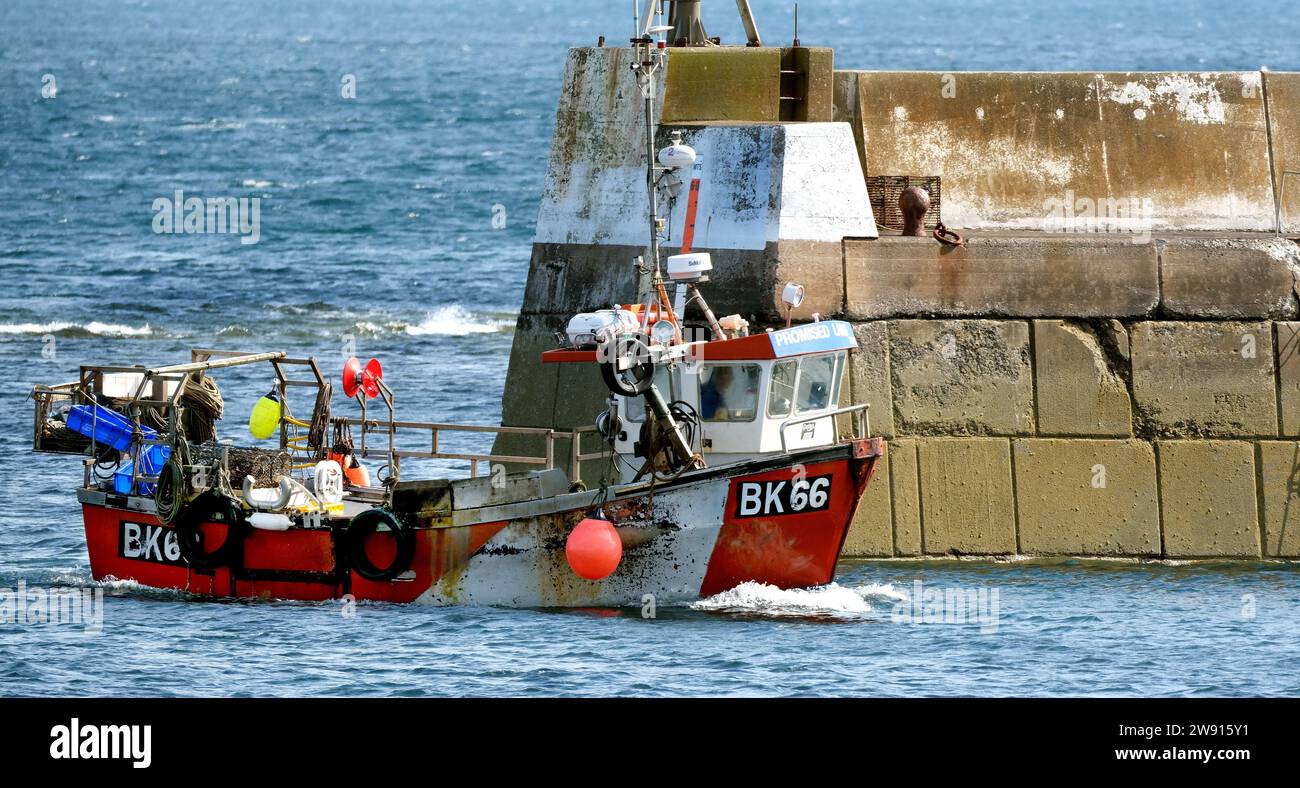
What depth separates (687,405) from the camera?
63.1ft

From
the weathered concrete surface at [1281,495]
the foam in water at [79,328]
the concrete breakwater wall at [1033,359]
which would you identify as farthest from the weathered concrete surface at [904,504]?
the foam in water at [79,328]

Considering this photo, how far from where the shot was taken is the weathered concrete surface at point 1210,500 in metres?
20.7

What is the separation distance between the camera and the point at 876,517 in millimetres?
20641

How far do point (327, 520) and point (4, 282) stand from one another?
1110 inches

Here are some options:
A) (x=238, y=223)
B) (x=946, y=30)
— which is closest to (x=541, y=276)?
(x=238, y=223)

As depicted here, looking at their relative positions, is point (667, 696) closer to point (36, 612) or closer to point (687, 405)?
point (687, 405)

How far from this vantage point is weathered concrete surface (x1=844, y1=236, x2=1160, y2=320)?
20.7 metres

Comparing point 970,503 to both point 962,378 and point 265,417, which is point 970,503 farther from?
point 265,417

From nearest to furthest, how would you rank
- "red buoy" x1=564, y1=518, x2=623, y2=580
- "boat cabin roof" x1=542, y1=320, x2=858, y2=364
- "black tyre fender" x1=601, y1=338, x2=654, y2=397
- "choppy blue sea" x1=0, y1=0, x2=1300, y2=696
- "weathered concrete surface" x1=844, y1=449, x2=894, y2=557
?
"choppy blue sea" x1=0, y1=0, x2=1300, y2=696 → "black tyre fender" x1=601, y1=338, x2=654, y2=397 → "red buoy" x1=564, y1=518, x2=623, y2=580 → "boat cabin roof" x1=542, y1=320, x2=858, y2=364 → "weathered concrete surface" x1=844, y1=449, x2=894, y2=557

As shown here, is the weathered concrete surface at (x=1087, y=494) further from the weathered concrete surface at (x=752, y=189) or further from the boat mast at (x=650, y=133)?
the boat mast at (x=650, y=133)

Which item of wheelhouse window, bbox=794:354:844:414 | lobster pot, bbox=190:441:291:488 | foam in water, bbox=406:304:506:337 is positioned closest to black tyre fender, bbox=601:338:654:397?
wheelhouse window, bbox=794:354:844:414

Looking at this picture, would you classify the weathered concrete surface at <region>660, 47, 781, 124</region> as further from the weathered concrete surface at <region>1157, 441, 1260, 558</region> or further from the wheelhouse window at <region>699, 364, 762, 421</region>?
the weathered concrete surface at <region>1157, 441, 1260, 558</region>

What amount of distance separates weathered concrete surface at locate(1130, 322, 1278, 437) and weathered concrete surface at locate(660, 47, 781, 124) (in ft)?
13.9

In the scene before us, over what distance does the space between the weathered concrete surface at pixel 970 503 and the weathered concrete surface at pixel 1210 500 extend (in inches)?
60.3
